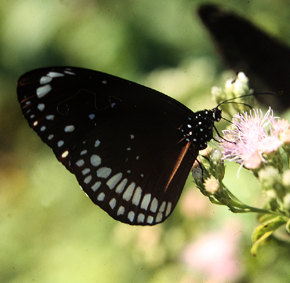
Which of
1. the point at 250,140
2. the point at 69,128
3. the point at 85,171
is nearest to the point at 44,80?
the point at 69,128

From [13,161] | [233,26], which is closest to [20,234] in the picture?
[13,161]

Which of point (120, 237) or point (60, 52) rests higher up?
point (60, 52)

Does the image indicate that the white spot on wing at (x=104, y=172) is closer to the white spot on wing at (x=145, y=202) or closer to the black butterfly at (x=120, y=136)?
the black butterfly at (x=120, y=136)

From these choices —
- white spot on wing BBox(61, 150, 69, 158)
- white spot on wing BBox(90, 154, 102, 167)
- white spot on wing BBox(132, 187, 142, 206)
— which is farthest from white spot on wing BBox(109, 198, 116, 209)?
white spot on wing BBox(61, 150, 69, 158)

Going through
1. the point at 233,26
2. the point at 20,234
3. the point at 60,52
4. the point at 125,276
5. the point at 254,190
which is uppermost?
the point at 233,26

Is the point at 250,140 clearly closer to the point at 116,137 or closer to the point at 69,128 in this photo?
the point at 116,137

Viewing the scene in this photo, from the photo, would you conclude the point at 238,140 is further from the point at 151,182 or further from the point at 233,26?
the point at 233,26
